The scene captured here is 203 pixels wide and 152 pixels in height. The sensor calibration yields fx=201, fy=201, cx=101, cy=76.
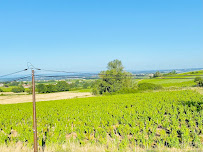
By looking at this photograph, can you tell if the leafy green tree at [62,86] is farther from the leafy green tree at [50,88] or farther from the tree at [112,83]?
the tree at [112,83]

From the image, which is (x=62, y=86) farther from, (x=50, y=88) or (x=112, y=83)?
(x=112, y=83)

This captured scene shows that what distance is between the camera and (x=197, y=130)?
40.3ft

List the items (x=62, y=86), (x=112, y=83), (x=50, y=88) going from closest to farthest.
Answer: (x=112, y=83)
(x=50, y=88)
(x=62, y=86)

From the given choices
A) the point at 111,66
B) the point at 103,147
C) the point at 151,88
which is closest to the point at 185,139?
the point at 103,147

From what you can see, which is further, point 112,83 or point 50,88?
point 50,88

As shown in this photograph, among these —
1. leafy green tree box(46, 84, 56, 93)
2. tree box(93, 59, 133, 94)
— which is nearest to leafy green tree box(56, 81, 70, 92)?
leafy green tree box(46, 84, 56, 93)

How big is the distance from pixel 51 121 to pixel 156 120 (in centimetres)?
828

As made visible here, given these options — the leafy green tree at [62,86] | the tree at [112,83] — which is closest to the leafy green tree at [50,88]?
the leafy green tree at [62,86]

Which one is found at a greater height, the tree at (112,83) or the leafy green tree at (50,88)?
the tree at (112,83)

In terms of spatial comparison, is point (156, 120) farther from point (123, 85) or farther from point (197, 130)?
point (123, 85)

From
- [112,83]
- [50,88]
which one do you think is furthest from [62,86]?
[112,83]

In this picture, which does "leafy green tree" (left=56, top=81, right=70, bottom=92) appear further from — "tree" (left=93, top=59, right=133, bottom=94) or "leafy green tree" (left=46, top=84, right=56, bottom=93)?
"tree" (left=93, top=59, right=133, bottom=94)

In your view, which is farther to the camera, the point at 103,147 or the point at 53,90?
the point at 53,90

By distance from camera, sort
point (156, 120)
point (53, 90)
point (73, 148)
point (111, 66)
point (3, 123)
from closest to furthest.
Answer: point (73, 148), point (156, 120), point (3, 123), point (111, 66), point (53, 90)
